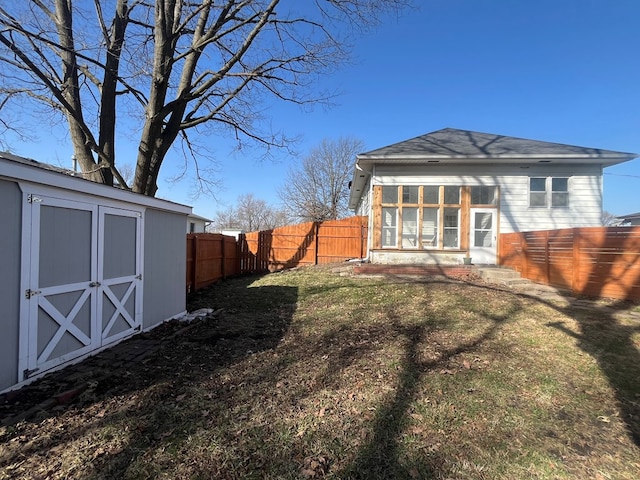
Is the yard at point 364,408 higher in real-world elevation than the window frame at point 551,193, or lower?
lower

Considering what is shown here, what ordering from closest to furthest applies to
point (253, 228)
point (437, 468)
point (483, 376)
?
point (437, 468), point (483, 376), point (253, 228)

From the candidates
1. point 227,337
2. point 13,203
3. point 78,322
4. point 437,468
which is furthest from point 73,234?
point 437,468

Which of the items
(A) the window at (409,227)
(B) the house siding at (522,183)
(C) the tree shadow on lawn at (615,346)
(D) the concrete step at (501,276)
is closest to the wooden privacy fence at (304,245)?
(A) the window at (409,227)

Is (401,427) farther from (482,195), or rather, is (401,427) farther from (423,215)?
(482,195)

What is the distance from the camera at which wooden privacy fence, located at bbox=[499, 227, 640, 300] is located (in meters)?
6.85

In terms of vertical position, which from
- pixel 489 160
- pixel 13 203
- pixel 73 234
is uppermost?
pixel 489 160

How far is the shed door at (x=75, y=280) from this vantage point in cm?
364

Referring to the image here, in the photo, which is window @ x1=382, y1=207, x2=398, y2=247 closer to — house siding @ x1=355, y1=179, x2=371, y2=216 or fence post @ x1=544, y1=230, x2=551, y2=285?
house siding @ x1=355, y1=179, x2=371, y2=216

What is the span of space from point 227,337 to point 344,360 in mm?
2199

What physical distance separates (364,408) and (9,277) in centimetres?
373

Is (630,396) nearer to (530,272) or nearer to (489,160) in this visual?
(530,272)

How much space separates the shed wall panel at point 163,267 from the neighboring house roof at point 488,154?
6.68 m

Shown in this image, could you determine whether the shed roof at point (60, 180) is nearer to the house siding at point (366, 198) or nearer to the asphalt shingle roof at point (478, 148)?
the asphalt shingle roof at point (478, 148)

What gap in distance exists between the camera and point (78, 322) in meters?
4.30
